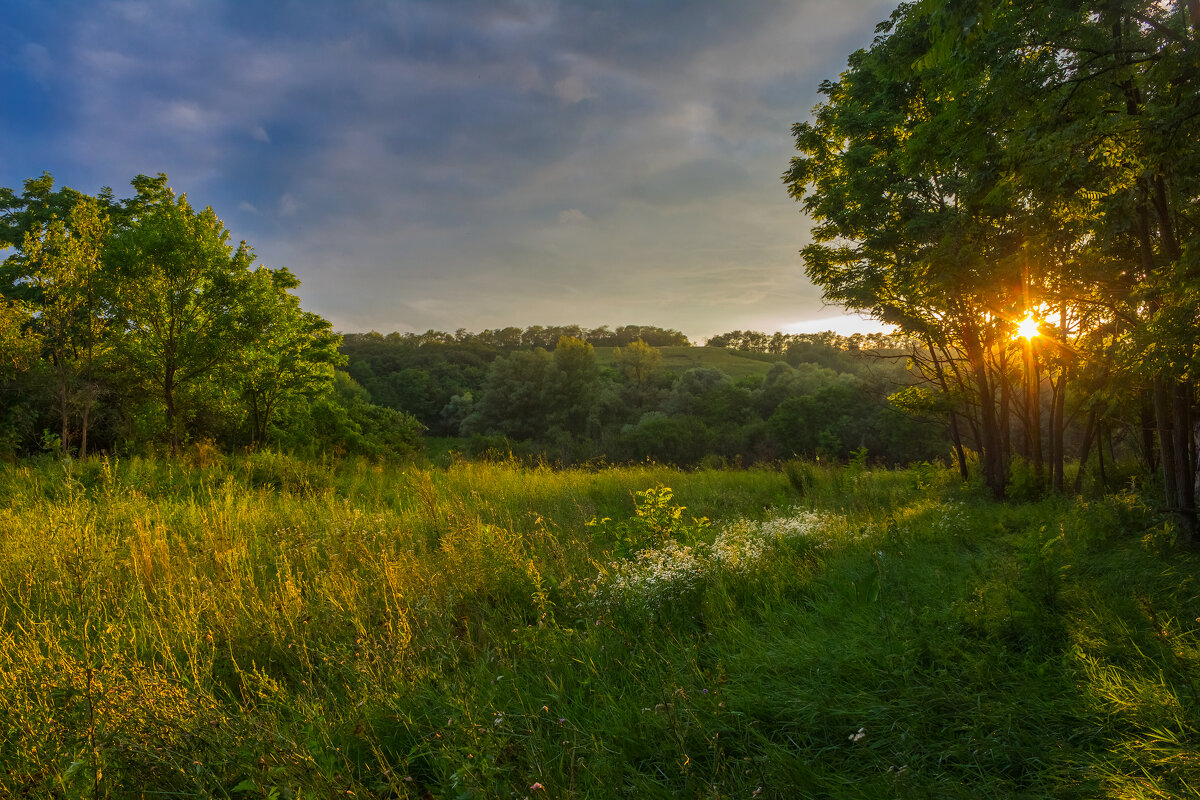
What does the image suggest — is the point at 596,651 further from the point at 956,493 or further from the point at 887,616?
the point at 956,493

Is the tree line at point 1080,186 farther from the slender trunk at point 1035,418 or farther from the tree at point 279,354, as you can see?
the tree at point 279,354

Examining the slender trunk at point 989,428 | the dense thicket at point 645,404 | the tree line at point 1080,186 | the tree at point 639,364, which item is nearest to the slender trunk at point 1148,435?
the tree line at point 1080,186

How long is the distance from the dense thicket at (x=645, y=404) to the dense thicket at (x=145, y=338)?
1464 cm

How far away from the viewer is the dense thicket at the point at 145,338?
11.9 m

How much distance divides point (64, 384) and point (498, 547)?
13667 millimetres

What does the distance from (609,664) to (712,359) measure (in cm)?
8577

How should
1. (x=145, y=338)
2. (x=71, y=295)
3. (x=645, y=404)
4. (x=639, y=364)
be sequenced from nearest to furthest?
(x=71, y=295), (x=145, y=338), (x=645, y=404), (x=639, y=364)

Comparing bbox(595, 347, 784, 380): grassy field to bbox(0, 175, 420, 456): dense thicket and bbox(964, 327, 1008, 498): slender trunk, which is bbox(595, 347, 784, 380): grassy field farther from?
bbox(964, 327, 1008, 498): slender trunk

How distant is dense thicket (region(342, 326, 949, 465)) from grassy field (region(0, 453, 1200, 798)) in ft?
85.0

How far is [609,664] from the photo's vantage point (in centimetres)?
307

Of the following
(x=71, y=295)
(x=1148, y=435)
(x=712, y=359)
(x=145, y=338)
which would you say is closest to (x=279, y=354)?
(x=145, y=338)

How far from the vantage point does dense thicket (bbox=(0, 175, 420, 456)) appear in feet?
39.1

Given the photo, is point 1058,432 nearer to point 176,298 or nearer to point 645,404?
point 176,298

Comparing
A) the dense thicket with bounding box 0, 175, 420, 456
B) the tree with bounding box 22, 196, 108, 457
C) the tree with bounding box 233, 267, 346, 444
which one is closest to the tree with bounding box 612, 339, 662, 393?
the tree with bounding box 233, 267, 346, 444
